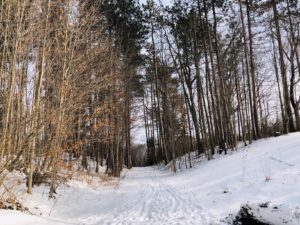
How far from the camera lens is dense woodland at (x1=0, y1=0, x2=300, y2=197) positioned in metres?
10.3

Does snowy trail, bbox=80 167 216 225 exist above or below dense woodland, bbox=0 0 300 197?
below

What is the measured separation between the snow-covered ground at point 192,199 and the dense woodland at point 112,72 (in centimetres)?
121

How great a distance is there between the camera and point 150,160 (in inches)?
2024

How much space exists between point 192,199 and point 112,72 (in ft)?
37.8

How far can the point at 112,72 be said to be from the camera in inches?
845

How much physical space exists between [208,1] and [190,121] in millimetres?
11496

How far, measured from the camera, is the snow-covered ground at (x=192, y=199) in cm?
880

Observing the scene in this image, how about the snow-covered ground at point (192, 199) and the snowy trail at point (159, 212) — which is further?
the snow-covered ground at point (192, 199)

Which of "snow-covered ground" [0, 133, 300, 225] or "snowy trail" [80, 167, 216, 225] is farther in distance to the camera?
"snow-covered ground" [0, 133, 300, 225]

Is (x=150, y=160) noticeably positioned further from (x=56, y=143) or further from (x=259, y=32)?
(x=56, y=143)

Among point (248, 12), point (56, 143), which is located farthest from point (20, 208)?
point (248, 12)

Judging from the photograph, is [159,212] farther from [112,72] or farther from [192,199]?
[112,72]

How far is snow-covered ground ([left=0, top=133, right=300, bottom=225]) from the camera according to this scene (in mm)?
8795

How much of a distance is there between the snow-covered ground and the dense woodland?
3.95ft
